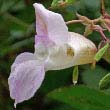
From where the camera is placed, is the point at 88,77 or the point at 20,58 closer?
the point at 20,58

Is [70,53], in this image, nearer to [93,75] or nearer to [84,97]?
[84,97]

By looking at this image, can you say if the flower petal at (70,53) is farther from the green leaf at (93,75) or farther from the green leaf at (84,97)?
the green leaf at (93,75)

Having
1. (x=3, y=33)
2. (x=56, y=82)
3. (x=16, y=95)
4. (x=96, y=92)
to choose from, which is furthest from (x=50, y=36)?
(x=3, y=33)

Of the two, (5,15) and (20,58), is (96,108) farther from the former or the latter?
(5,15)

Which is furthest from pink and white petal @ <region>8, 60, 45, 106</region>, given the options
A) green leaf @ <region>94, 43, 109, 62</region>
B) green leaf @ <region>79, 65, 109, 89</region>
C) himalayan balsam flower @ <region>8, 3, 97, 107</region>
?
green leaf @ <region>79, 65, 109, 89</region>

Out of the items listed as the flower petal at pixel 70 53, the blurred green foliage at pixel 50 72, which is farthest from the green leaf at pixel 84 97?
the flower petal at pixel 70 53

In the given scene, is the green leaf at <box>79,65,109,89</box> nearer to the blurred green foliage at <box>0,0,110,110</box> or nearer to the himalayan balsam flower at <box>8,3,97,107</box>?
the blurred green foliage at <box>0,0,110,110</box>
